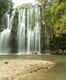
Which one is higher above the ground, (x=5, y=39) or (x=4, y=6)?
(x=4, y=6)

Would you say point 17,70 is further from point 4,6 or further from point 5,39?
point 4,6

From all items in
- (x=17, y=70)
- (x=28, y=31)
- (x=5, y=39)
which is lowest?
(x=17, y=70)

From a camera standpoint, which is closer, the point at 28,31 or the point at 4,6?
the point at 28,31

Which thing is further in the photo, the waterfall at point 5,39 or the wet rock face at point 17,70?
the waterfall at point 5,39

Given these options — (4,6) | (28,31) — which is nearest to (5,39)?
(28,31)

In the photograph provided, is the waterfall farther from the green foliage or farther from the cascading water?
the green foliage

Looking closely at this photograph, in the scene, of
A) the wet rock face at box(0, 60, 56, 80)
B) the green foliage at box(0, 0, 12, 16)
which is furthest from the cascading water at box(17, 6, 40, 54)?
the wet rock face at box(0, 60, 56, 80)

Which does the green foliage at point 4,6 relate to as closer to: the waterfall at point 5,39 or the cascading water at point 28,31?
the waterfall at point 5,39

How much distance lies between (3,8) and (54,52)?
35.5 feet

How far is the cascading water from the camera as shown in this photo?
24.0 meters

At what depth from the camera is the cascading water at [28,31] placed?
23953mm

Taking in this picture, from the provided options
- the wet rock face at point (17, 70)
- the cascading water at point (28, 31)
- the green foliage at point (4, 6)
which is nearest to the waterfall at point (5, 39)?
the cascading water at point (28, 31)

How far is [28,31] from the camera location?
81.7 ft

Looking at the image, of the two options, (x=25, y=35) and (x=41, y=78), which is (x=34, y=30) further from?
(x=41, y=78)
